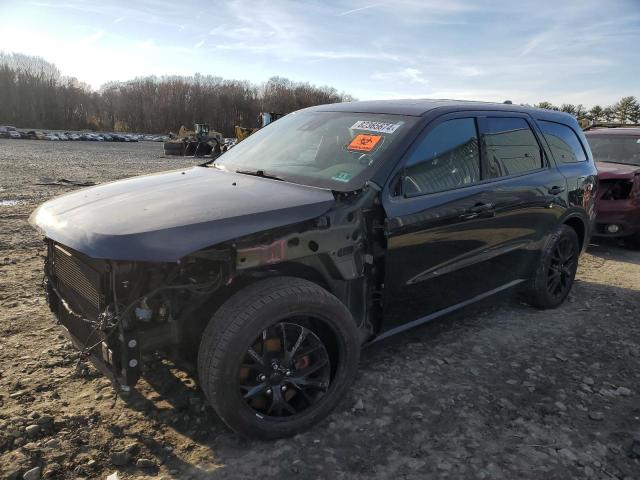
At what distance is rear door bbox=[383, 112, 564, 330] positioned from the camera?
3.01 m

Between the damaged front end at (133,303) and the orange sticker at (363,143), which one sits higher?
the orange sticker at (363,143)

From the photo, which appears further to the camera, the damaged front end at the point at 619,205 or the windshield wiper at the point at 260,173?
the damaged front end at the point at 619,205

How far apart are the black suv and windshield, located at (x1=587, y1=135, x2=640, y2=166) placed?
484cm

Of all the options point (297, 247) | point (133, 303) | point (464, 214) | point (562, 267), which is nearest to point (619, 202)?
point (562, 267)

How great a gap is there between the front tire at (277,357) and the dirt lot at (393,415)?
0.16 metres

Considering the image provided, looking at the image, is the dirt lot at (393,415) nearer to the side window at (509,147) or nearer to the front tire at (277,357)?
the front tire at (277,357)

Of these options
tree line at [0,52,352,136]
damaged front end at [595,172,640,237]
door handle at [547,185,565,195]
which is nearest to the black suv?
door handle at [547,185,565,195]

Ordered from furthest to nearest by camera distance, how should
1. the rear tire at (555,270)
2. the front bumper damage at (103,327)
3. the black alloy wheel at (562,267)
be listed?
the black alloy wheel at (562,267) → the rear tire at (555,270) → the front bumper damage at (103,327)

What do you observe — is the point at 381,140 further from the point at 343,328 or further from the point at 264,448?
the point at 264,448

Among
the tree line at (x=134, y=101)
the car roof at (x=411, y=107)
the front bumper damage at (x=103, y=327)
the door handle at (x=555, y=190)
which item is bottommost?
the front bumper damage at (x=103, y=327)

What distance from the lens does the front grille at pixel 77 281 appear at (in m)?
2.41

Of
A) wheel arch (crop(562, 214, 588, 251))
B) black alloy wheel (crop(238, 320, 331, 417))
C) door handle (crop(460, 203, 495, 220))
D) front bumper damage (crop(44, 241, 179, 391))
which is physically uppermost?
door handle (crop(460, 203, 495, 220))

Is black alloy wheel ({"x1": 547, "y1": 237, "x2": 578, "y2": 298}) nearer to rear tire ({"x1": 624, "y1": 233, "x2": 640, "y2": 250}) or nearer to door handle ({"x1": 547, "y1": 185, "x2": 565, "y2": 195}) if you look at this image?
door handle ({"x1": 547, "y1": 185, "x2": 565, "y2": 195})

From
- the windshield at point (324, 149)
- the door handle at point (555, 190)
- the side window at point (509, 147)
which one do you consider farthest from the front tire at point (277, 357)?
the door handle at point (555, 190)
